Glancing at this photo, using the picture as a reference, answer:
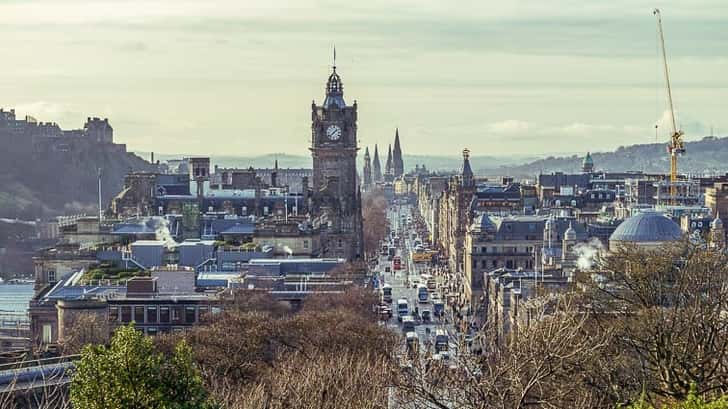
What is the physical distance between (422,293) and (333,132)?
60.5ft

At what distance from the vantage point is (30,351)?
69750 millimetres

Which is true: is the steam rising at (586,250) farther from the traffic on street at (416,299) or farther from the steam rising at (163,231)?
the steam rising at (163,231)

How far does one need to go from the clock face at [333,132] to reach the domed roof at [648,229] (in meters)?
39.0

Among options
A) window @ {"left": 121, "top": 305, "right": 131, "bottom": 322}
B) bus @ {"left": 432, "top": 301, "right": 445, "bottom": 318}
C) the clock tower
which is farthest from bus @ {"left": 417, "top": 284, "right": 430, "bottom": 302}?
window @ {"left": 121, "top": 305, "right": 131, "bottom": 322}

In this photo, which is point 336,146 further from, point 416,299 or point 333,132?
point 416,299

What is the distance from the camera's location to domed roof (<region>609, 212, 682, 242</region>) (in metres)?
112

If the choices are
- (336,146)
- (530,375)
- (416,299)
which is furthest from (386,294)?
(530,375)

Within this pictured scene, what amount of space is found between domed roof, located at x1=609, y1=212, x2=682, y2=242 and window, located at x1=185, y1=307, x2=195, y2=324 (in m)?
35.2

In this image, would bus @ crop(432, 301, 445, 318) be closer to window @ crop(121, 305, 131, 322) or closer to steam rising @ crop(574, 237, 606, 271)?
steam rising @ crop(574, 237, 606, 271)

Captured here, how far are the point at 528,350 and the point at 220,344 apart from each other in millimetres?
26905

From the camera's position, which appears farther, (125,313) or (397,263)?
(397,263)

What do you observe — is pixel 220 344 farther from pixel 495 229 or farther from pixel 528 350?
pixel 495 229

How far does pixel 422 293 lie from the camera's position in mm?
139375

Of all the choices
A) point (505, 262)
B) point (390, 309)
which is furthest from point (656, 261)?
point (505, 262)
